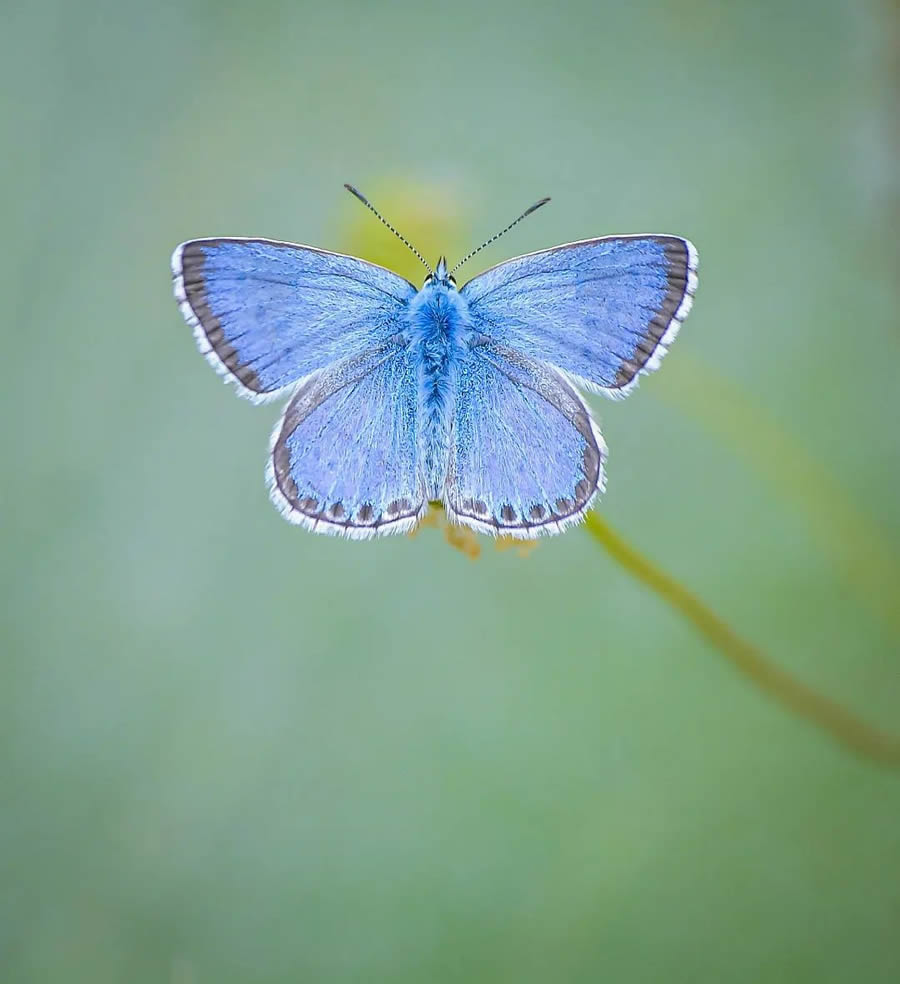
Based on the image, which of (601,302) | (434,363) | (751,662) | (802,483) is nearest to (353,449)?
(434,363)

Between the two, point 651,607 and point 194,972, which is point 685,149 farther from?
point 194,972

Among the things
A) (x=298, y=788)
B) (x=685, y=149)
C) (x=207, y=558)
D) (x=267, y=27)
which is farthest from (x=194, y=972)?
(x=267, y=27)

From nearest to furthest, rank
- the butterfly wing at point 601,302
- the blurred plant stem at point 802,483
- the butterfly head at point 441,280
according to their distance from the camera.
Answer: the butterfly wing at point 601,302, the butterfly head at point 441,280, the blurred plant stem at point 802,483

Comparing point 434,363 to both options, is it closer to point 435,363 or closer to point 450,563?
Answer: point 435,363

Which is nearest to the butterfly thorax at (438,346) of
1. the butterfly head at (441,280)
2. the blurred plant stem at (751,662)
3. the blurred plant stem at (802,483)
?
the butterfly head at (441,280)

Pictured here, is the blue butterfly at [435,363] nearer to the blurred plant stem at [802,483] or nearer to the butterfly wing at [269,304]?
the butterfly wing at [269,304]
